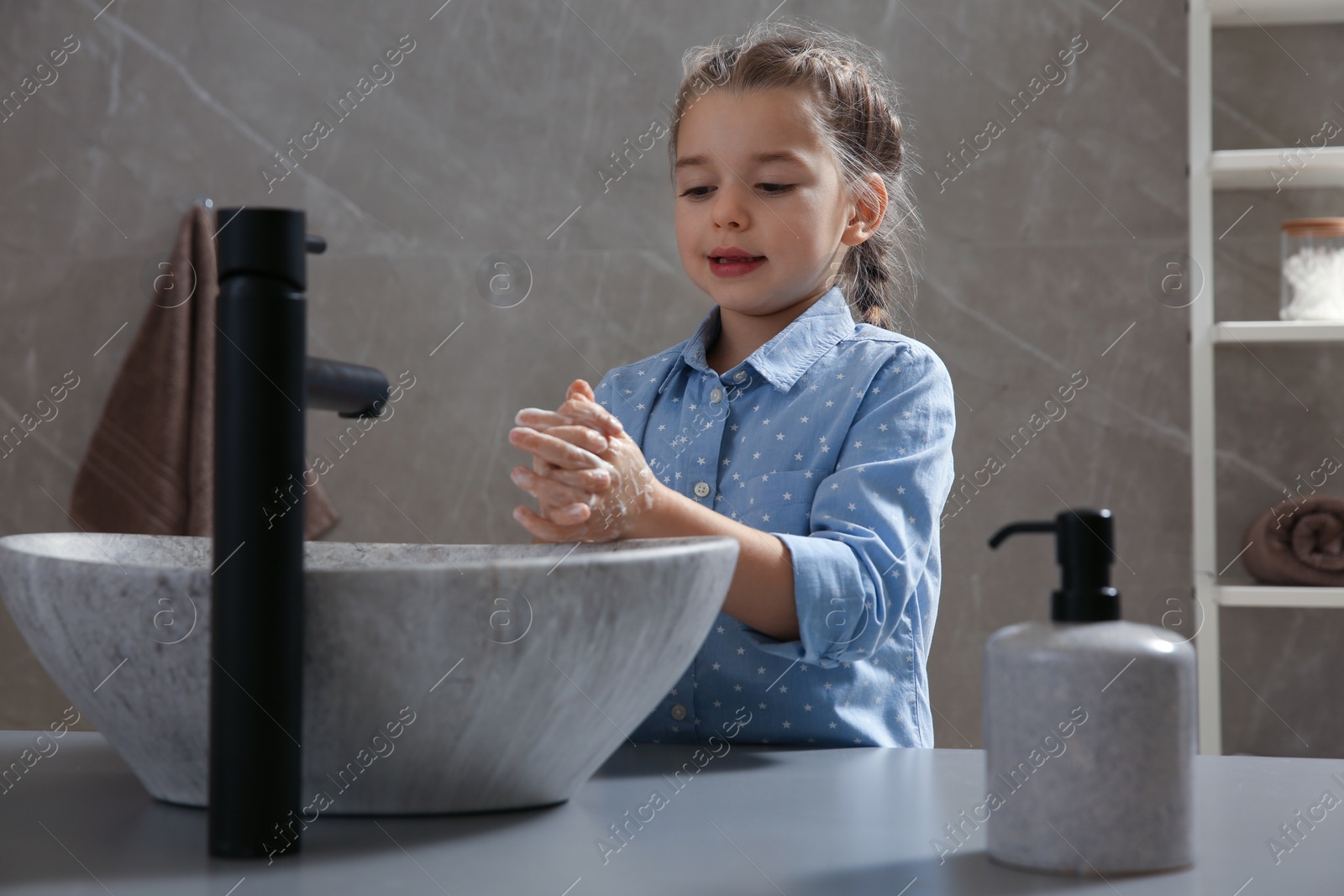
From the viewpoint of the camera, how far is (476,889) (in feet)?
1.02

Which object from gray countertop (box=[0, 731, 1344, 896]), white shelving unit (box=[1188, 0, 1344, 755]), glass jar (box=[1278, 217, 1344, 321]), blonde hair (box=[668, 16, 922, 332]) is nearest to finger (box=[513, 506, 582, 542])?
gray countertop (box=[0, 731, 1344, 896])

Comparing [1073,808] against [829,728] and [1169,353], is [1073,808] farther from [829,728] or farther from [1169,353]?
[1169,353]

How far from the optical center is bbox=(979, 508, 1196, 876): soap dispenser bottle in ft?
1.05

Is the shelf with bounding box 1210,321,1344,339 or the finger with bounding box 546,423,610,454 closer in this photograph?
the finger with bounding box 546,423,610,454

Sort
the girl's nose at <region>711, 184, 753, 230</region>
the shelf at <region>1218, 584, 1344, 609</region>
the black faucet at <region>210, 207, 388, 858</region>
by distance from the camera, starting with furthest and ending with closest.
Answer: the shelf at <region>1218, 584, 1344, 609</region>
the girl's nose at <region>711, 184, 753, 230</region>
the black faucet at <region>210, 207, 388, 858</region>

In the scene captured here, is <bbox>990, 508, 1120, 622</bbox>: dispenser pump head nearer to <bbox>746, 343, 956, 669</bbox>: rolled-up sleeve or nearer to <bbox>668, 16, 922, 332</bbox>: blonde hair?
<bbox>746, 343, 956, 669</bbox>: rolled-up sleeve

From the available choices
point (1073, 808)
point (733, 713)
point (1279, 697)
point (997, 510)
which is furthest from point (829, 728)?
point (1279, 697)

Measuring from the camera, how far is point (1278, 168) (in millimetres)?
1294

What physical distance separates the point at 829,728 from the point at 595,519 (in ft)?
0.72

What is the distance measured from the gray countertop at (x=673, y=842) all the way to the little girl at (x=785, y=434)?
0.35 ft

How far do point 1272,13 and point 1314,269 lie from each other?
30cm

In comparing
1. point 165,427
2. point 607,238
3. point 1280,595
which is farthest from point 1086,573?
point 165,427

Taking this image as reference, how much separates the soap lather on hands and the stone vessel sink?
0.38 feet

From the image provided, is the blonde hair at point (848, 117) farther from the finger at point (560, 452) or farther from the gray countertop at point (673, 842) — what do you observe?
the gray countertop at point (673, 842)
